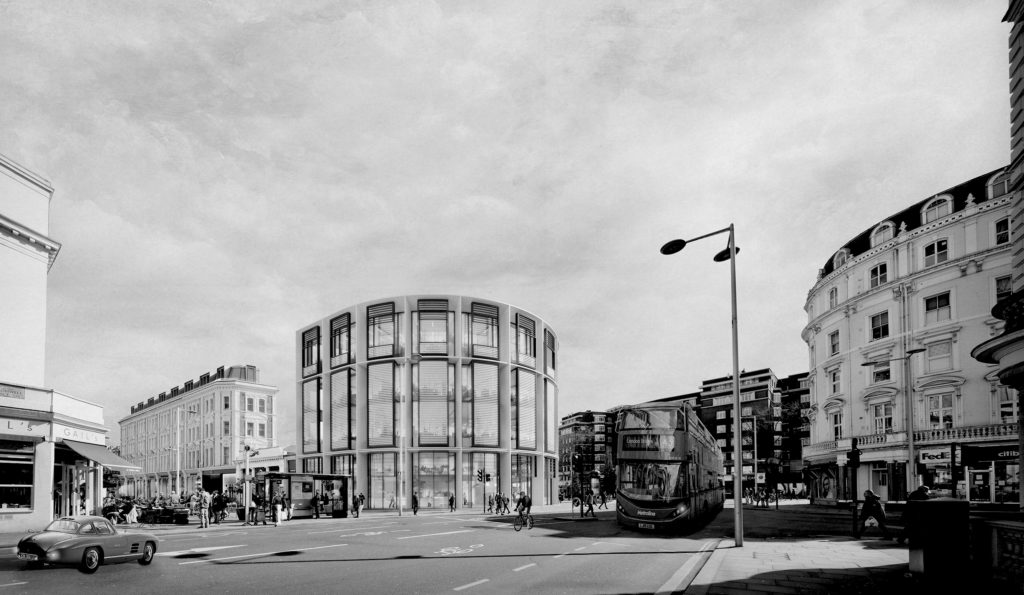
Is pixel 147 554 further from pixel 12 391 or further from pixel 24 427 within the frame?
pixel 12 391

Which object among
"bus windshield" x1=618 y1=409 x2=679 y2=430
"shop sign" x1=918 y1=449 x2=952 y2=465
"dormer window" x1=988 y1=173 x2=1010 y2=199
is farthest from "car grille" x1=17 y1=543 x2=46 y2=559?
"dormer window" x1=988 y1=173 x2=1010 y2=199

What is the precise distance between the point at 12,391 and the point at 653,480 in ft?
80.0

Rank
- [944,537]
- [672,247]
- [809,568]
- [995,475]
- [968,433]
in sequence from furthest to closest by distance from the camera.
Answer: [968,433] → [995,475] → [672,247] → [809,568] → [944,537]

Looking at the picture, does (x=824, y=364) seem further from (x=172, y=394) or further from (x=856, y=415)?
(x=172, y=394)

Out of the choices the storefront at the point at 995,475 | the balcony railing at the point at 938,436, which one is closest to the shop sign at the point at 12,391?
the storefront at the point at 995,475

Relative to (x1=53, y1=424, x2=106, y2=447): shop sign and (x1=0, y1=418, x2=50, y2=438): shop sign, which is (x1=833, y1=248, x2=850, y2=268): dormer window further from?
(x1=0, y1=418, x2=50, y2=438): shop sign

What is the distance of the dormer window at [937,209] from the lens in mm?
43481

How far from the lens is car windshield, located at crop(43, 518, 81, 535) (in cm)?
1689

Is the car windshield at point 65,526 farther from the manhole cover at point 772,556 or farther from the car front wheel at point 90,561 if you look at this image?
the manhole cover at point 772,556

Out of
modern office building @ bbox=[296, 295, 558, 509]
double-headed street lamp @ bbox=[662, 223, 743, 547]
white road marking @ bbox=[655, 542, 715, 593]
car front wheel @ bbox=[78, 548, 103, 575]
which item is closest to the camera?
white road marking @ bbox=[655, 542, 715, 593]

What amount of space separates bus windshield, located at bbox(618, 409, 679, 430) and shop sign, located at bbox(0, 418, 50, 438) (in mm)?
22656

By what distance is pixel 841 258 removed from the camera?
178 feet

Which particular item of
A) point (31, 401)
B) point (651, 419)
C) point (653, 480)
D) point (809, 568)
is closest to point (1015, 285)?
point (809, 568)

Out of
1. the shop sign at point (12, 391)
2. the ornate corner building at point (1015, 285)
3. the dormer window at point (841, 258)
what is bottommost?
the shop sign at point (12, 391)
